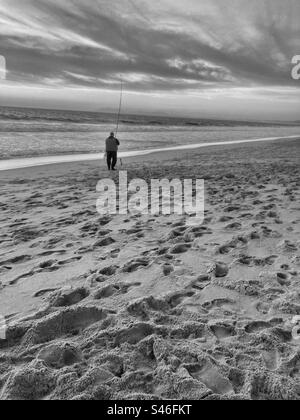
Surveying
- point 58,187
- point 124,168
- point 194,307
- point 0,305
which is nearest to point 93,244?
point 0,305

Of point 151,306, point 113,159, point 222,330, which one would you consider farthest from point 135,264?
point 113,159

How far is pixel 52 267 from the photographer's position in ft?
15.7

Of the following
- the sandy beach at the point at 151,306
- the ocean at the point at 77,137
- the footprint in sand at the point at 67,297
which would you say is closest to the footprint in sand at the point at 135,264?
the sandy beach at the point at 151,306

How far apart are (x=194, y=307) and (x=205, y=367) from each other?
35.7 inches

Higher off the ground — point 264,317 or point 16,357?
point 264,317

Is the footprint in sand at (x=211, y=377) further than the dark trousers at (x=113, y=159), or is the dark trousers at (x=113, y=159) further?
the dark trousers at (x=113, y=159)

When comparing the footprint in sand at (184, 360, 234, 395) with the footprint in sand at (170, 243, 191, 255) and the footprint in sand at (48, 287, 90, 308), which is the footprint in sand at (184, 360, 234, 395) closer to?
the footprint in sand at (48, 287, 90, 308)

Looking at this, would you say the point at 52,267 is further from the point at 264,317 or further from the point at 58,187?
the point at 58,187

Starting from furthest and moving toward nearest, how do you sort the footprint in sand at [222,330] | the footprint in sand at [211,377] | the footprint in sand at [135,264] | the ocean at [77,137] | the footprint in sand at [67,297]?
the ocean at [77,137]
the footprint in sand at [135,264]
the footprint in sand at [67,297]
the footprint in sand at [222,330]
the footprint in sand at [211,377]

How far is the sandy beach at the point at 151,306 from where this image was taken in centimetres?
274

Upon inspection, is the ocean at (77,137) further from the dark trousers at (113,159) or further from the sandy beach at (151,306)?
the sandy beach at (151,306)
